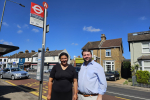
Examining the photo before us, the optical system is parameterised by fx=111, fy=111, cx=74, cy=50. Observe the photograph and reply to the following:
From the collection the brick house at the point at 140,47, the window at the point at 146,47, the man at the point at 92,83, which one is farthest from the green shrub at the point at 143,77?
the man at the point at 92,83

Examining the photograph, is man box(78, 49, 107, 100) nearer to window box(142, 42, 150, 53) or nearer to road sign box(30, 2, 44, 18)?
road sign box(30, 2, 44, 18)

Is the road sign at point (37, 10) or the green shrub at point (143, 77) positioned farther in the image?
the green shrub at point (143, 77)

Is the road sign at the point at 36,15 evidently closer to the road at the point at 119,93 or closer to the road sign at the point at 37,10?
the road sign at the point at 37,10

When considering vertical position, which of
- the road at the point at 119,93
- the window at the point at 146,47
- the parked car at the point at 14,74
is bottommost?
the road at the point at 119,93

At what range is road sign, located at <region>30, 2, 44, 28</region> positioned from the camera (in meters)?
4.66

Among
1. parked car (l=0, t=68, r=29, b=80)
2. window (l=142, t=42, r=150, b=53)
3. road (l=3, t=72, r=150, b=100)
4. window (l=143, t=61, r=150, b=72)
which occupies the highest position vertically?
window (l=142, t=42, r=150, b=53)

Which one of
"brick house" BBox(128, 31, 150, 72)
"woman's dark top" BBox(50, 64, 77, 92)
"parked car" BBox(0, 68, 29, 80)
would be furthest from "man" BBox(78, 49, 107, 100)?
"brick house" BBox(128, 31, 150, 72)

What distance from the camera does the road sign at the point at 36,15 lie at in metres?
4.66

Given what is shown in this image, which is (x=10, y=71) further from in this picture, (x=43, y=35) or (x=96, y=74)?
(x=96, y=74)

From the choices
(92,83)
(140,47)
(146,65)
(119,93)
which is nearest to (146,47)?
(140,47)

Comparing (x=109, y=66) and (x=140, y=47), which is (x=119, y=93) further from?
(x=109, y=66)

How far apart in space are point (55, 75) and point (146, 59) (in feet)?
50.0

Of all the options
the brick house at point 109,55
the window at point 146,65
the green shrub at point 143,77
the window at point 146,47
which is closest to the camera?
the green shrub at point 143,77

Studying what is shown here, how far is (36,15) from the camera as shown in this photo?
4758mm
